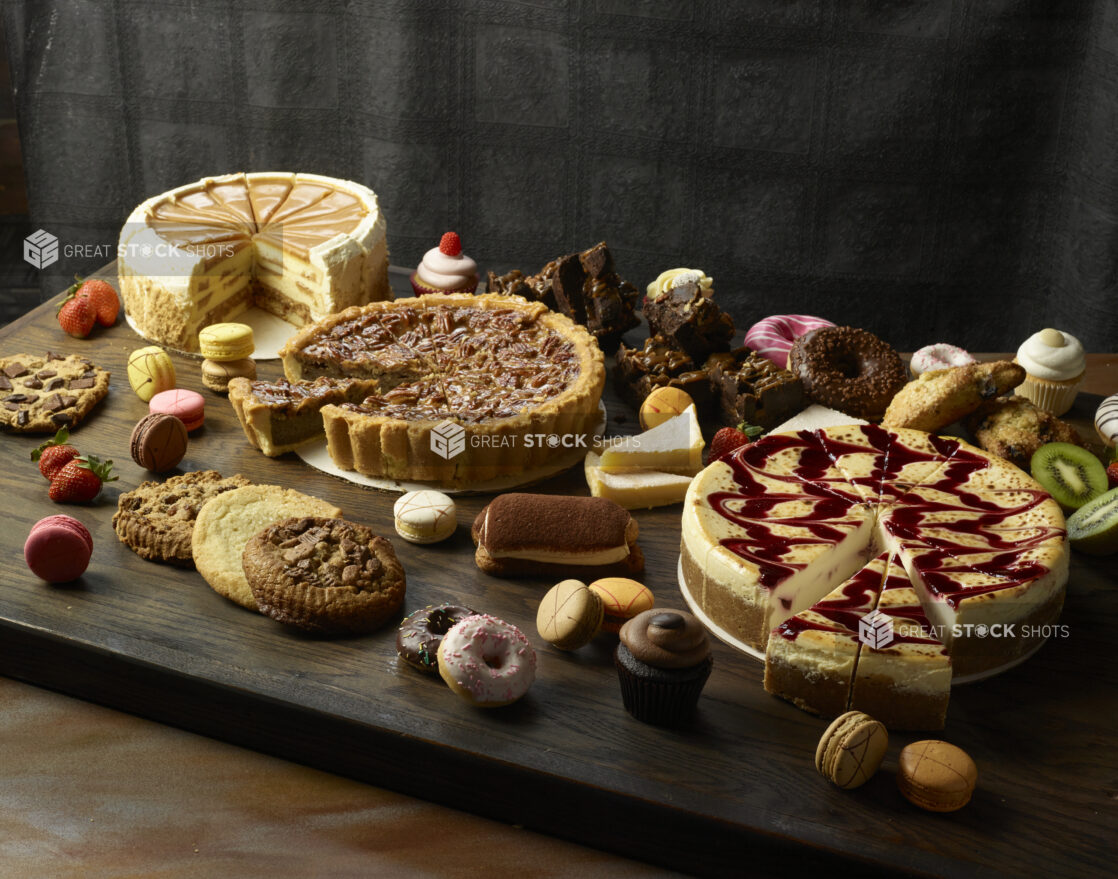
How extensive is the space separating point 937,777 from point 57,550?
108 inches

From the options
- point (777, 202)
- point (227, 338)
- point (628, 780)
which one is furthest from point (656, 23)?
point (628, 780)

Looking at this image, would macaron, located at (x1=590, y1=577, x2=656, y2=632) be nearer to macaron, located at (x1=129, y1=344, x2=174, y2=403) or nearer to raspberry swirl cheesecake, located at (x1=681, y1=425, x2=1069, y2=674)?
raspberry swirl cheesecake, located at (x1=681, y1=425, x2=1069, y2=674)

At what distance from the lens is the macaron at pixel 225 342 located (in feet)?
16.6

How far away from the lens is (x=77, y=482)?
14.2ft

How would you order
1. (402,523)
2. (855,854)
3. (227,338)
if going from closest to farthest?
(855,854)
(402,523)
(227,338)

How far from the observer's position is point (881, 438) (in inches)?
173

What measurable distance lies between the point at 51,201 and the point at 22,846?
5.67 m

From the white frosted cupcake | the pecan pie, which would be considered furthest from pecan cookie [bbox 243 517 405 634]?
the white frosted cupcake

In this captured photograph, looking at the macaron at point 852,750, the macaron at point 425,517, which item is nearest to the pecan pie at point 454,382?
the macaron at point 425,517

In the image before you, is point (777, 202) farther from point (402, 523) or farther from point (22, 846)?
point (22, 846)

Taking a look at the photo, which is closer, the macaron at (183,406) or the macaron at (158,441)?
the macaron at (158,441)

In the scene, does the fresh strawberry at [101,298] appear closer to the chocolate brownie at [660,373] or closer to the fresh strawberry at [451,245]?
the fresh strawberry at [451,245]

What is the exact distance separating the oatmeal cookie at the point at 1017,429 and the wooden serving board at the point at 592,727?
516 millimetres

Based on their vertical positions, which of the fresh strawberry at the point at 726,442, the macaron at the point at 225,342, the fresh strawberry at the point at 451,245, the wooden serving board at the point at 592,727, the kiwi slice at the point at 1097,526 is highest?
A: the fresh strawberry at the point at 451,245
